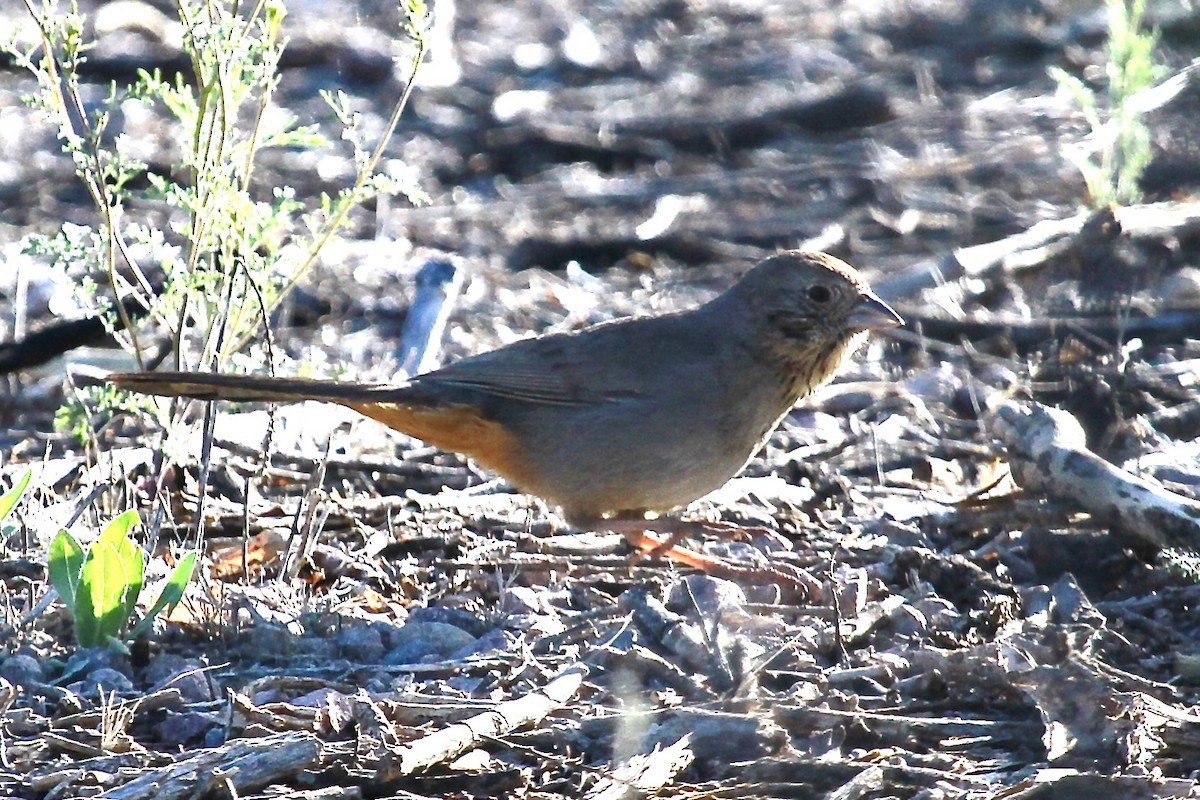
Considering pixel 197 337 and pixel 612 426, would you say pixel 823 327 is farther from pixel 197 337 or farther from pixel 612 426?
pixel 197 337

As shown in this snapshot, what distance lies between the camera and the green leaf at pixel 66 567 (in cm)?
383

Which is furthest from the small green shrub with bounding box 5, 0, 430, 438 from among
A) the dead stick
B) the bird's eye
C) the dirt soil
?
the bird's eye

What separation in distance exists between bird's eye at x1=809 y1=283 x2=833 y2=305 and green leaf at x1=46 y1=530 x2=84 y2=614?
8.02ft

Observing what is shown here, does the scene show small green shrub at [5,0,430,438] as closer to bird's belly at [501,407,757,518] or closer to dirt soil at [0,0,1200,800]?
dirt soil at [0,0,1200,800]

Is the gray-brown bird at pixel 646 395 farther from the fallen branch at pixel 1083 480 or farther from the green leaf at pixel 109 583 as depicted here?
the green leaf at pixel 109 583

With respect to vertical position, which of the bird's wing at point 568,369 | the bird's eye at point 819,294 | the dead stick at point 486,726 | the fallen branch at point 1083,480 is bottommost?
the dead stick at point 486,726

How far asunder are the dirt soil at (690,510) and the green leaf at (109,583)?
9 cm

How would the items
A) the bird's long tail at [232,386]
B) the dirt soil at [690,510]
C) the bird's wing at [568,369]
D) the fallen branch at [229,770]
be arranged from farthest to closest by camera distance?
the bird's wing at [568,369] → the bird's long tail at [232,386] → the dirt soil at [690,510] → the fallen branch at [229,770]

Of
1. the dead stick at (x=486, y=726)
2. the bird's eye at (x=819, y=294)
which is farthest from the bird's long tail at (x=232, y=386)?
the bird's eye at (x=819, y=294)

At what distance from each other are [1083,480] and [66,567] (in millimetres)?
2608

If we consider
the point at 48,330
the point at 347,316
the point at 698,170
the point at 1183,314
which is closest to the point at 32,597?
the point at 48,330

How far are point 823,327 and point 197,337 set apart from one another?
2493 millimetres

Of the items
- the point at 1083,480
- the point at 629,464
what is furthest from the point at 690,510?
the point at 1083,480

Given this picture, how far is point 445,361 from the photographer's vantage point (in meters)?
6.62
